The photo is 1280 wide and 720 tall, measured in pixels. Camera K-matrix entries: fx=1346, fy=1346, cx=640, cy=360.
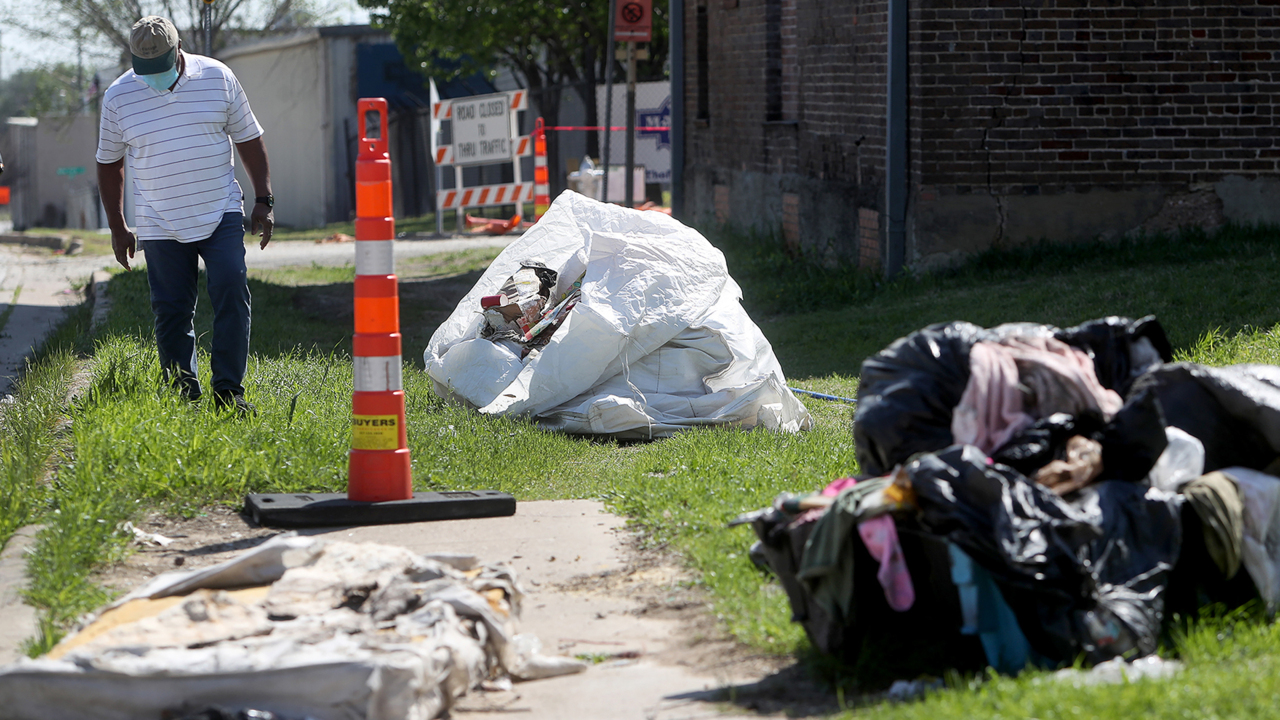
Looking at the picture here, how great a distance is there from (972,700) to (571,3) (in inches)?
835

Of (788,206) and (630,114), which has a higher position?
(630,114)

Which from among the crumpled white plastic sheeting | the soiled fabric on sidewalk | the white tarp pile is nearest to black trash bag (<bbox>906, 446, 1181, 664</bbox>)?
the soiled fabric on sidewalk

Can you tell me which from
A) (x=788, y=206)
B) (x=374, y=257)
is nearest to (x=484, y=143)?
(x=788, y=206)

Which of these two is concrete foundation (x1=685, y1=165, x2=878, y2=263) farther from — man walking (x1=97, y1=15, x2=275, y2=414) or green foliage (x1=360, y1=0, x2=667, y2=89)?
green foliage (x1=360, y1=0, x2=667, y2=89)

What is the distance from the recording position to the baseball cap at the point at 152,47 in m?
6.02

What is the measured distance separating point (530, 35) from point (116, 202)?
18.4 metres

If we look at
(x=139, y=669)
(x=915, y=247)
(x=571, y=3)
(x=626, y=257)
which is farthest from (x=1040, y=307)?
(x=571, y=3)

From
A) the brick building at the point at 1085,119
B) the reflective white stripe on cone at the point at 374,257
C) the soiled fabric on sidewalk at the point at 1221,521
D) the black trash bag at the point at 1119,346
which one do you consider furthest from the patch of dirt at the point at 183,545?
the brick building at the point at 1085,119

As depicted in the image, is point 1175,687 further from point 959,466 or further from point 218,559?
point 218,559

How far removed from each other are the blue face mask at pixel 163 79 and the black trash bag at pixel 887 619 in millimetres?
4030

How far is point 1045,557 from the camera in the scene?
317 cm

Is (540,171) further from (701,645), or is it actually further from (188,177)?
(701,645)

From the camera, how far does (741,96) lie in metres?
15.0

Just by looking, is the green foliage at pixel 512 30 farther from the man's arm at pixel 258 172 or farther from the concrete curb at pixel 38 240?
the man's arm at pixel 258 172
